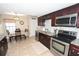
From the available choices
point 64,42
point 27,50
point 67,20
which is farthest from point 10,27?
point 64,42

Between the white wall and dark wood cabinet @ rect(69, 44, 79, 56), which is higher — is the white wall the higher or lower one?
the higher one

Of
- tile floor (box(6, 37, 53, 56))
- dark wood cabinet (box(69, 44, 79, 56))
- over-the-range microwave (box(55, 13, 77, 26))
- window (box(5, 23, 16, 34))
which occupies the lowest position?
tile floor (box(6, 37, 53, 56))

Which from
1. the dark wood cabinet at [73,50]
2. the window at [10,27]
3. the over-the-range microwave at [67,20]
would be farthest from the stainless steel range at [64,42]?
the window at [10,27]

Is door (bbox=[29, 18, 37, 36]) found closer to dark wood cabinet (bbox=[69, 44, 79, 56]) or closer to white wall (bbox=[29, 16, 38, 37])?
white wall (bbox=[29, 16, 38, 37])

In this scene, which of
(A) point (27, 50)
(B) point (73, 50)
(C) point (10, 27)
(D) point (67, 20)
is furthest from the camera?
(C) point (10, 27)

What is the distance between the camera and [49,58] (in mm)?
685

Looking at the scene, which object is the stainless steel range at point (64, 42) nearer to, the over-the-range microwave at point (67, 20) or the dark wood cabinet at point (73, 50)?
the dark wood cabinet at point (73, 50)

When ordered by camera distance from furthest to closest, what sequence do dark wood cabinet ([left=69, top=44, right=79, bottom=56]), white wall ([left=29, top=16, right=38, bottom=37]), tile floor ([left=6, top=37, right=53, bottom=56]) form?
white wall ([left=29, top=16, right=38, bottom=37]) → tile floor ([left=6, top=37, right=53, bottom=56]) → dark wood cabinet ([left=69, top=44, right=79, bottom=56])

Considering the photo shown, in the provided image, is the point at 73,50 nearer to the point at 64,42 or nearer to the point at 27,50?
the point at 64,42

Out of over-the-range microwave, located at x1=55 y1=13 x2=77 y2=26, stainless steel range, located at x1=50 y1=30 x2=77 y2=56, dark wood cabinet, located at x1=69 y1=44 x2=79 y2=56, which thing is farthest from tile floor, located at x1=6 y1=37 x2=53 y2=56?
over-the-range microwave, located at x1=55 y1=13 x2=77 y2=26

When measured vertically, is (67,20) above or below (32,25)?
above

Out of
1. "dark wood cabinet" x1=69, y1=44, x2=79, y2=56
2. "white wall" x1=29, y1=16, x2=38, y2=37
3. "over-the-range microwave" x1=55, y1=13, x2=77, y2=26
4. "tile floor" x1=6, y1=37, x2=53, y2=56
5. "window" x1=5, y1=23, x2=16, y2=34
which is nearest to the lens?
"dark wood cabinet" x1=69, y1=44, x2=79, y2=56

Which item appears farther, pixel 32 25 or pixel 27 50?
pixel 32 25

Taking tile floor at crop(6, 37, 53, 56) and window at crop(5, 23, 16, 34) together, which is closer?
tile floor at crop(6, 37, 53, 56)
